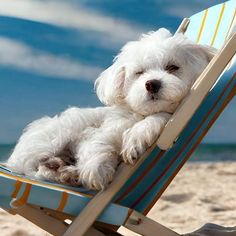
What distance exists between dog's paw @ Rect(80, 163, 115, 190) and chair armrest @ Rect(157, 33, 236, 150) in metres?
0.25

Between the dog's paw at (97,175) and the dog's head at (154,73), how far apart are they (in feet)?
1.09

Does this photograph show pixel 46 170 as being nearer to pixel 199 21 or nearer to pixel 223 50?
pixel 223 50

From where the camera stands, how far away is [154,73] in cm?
268

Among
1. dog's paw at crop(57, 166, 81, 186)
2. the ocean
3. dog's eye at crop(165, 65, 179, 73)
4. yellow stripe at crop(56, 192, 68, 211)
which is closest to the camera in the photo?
yellow stripe at crop(56, 192, 68, 211)

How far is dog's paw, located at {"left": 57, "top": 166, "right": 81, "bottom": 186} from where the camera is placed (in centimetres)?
258

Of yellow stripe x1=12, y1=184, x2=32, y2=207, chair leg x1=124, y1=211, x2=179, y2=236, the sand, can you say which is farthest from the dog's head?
the sand

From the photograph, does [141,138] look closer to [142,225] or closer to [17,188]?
[142,225]

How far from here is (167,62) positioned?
2.73m

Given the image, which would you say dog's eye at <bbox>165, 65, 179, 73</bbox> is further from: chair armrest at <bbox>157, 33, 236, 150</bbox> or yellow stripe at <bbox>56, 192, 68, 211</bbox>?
yellow stripe at <bbox>56, 192, 68, 211</bbox>

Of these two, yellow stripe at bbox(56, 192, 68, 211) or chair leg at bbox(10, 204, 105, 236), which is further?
chair leg at bbox(10, 204, 105, 236)

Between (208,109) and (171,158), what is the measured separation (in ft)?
0.96

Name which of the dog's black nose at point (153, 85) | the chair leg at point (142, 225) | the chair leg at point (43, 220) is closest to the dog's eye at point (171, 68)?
the dog's black nose at point (153, 85)

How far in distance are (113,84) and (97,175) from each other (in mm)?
540

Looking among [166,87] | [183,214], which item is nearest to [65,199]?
[166,87]
